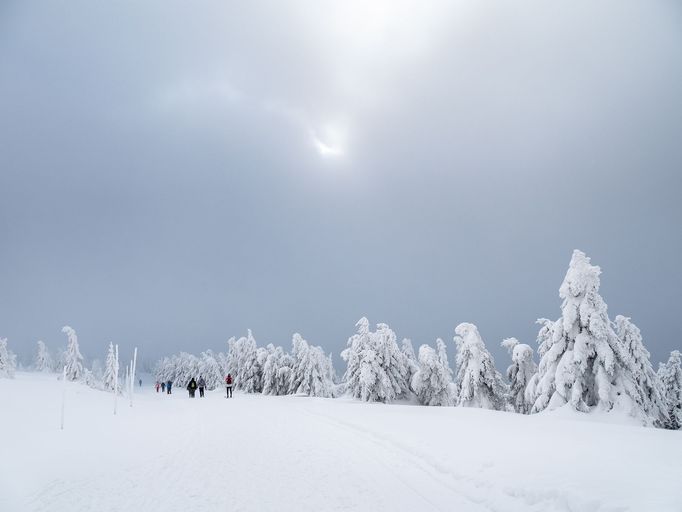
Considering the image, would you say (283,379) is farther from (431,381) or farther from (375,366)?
(431,381)

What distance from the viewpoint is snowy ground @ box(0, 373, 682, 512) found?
645cm

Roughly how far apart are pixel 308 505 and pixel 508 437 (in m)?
7.72

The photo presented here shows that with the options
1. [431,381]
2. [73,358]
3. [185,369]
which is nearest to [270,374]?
[431,381]

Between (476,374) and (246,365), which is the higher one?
(476,374)

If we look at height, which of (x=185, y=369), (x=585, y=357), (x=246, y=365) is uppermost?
(x=585, y=357)

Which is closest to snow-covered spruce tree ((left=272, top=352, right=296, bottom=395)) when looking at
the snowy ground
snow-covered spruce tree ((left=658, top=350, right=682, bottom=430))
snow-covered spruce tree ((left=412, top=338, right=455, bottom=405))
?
snow-covered spruce tree ((left=412, top=338, right=455, bottom=405))

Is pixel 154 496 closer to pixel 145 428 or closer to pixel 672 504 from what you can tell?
pixel 672 504

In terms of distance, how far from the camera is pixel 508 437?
1184cm

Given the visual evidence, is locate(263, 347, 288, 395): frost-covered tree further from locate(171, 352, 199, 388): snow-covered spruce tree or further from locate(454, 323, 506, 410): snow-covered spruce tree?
locate(171, 352, 199, 388): snow-covered spruce tree

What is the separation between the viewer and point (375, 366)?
42844 mm

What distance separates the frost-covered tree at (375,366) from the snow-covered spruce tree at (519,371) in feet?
39.8

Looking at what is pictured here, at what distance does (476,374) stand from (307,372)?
25873 mm

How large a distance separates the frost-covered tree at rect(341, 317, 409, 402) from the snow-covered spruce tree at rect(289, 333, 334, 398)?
10.3m

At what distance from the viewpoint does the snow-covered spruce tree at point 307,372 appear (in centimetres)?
5525
